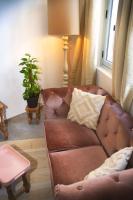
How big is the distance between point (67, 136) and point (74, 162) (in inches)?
14.0

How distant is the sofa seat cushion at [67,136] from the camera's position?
1865mm

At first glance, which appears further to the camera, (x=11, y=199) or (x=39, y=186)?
(x=39, y=186)

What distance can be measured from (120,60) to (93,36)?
830 mm

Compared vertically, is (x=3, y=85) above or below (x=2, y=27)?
below

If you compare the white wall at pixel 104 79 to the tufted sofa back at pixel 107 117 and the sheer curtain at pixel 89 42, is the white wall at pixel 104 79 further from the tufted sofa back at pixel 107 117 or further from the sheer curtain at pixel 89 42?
the tufted sofa back at pixel 107 117

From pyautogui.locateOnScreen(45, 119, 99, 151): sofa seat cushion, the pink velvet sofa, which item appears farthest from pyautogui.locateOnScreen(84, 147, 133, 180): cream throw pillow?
pyautogui.locateOnScreen(45, 119, 99, 151): sofa seat cushion

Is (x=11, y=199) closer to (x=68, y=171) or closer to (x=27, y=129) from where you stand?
(x=68, y=171)

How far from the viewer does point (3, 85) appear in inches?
114

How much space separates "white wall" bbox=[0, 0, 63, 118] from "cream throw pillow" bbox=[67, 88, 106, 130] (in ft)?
3.85

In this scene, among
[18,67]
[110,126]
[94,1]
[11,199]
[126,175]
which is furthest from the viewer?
[18,67]

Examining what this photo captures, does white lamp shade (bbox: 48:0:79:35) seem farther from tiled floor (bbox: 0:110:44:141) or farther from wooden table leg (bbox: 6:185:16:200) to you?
wooden table leg (bbox: 6:185:16:200)

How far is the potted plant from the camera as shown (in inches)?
107

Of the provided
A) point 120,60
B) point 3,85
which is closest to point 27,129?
point 3,85

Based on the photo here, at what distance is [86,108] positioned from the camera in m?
2.13
